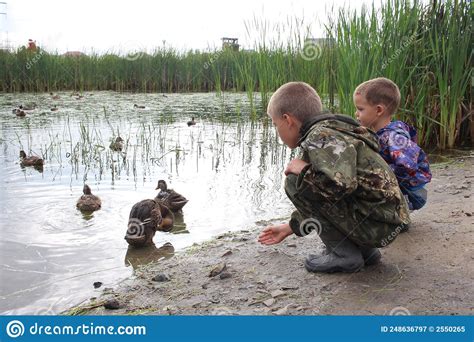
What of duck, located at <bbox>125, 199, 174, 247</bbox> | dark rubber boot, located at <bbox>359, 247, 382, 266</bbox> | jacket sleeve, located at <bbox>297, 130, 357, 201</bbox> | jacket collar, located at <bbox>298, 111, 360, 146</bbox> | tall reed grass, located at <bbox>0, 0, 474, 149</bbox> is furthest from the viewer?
→ tall reed grass, located at <bbox>0, 0, 474, 149</bbox>

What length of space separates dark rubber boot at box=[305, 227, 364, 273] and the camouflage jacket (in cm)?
20

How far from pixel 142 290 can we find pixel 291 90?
168 centimetres

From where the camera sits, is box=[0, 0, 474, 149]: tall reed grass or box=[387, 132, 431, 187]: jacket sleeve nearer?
box=[387, 132, 431, 187]: jacket sleeve

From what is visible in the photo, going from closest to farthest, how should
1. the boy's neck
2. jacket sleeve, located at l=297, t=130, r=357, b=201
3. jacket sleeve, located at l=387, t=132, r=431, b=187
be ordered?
1. jacket sleeve, located at l=297, t=130, r=357, b=201
2. jacket sleeve, located at l=387, t=132, r=431, b=187
3. the boy's neck

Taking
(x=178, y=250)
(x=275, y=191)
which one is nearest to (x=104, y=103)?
(x=275, y=191)

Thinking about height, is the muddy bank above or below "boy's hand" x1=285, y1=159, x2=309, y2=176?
below

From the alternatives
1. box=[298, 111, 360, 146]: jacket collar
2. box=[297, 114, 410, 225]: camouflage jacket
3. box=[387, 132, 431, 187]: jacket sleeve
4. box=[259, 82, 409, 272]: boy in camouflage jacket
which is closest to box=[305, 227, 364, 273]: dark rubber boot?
box=[259, 82, 409, 272]: boy in camouflage jacket

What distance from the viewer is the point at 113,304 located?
126 inches

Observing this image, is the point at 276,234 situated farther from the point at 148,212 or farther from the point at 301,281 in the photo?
the point at 148,212

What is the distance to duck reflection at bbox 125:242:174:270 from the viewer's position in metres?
4.30

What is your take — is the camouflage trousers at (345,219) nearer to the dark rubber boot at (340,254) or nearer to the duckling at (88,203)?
the dark rubber boot at (340,254)

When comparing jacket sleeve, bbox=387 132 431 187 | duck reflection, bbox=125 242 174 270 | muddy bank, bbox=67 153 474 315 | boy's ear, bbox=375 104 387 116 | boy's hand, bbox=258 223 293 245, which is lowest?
duck reflection, bbox=125 242 174 270

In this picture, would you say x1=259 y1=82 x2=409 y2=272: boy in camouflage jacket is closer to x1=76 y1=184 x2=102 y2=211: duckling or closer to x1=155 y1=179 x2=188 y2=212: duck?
x1=155 y1=179 x2=188 y2=212: duck

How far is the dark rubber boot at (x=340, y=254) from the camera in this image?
319cm
